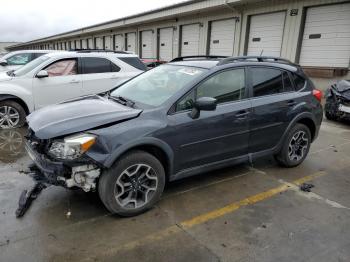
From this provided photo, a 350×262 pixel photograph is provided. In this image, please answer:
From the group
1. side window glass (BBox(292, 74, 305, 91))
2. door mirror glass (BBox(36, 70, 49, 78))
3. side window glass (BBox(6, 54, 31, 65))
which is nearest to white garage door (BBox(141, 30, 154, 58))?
side window glass (BBox(6, 54, 31, 65))

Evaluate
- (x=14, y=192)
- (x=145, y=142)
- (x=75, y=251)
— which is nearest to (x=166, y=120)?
(x=145, y=142)

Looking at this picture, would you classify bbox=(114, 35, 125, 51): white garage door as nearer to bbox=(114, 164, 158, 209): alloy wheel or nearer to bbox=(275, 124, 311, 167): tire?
bbox=(275, 124, 311, 167): tire

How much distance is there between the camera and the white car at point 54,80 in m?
6.89

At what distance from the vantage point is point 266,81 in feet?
14.7

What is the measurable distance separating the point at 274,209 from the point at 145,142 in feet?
5.63

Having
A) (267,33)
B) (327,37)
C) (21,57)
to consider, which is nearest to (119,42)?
(21,57)

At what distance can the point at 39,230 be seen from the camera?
3090 mm

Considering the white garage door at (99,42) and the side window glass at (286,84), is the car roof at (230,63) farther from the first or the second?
the white garage door at (99,42)

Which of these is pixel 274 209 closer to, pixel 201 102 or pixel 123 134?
pixel 201 102

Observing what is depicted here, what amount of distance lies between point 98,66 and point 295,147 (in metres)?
5.04

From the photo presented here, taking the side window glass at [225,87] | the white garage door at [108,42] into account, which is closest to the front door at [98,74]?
the side window glass at [225,87]

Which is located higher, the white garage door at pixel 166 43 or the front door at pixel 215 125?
the white garage door at pixel 166 43

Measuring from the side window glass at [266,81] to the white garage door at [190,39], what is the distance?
1399 centimetres

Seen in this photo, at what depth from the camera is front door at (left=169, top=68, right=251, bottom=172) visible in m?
3.61
